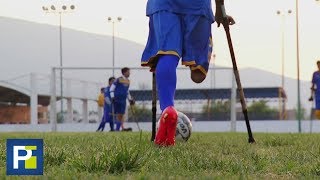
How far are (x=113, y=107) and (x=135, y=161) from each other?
16.2m

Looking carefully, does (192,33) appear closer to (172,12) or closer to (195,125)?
(172,12)

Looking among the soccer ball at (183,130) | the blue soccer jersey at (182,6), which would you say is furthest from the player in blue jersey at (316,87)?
the blue soccer jersey at (182,6)

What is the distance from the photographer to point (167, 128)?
473cm

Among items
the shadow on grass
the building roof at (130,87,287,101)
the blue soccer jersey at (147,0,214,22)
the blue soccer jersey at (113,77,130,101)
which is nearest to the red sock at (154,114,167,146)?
the blue soccer jersey at (147,0,214,22)

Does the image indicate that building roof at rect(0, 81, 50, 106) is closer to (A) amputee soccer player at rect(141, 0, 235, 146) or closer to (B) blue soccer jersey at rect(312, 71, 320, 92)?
(B) blue soccer jersey at rect(312, 71, 320, 92)

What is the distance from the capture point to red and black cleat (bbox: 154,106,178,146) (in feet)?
15.5

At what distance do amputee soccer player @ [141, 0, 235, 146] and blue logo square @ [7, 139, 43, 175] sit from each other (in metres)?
2.47

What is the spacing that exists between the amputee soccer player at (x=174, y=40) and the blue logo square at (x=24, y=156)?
2.47 meters

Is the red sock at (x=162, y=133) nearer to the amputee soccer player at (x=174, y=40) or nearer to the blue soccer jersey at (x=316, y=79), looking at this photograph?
the amputee soccer player at (x=174, y=40)

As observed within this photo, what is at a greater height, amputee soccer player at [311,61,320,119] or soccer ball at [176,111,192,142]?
amputee soccer player at [311,61,320,119]

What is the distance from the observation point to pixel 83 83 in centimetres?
3550

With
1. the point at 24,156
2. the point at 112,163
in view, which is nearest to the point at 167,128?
the point at 112,163

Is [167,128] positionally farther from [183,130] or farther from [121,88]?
[121,88]

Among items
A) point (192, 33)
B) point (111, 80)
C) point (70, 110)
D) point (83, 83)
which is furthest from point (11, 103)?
point (192, 33)
